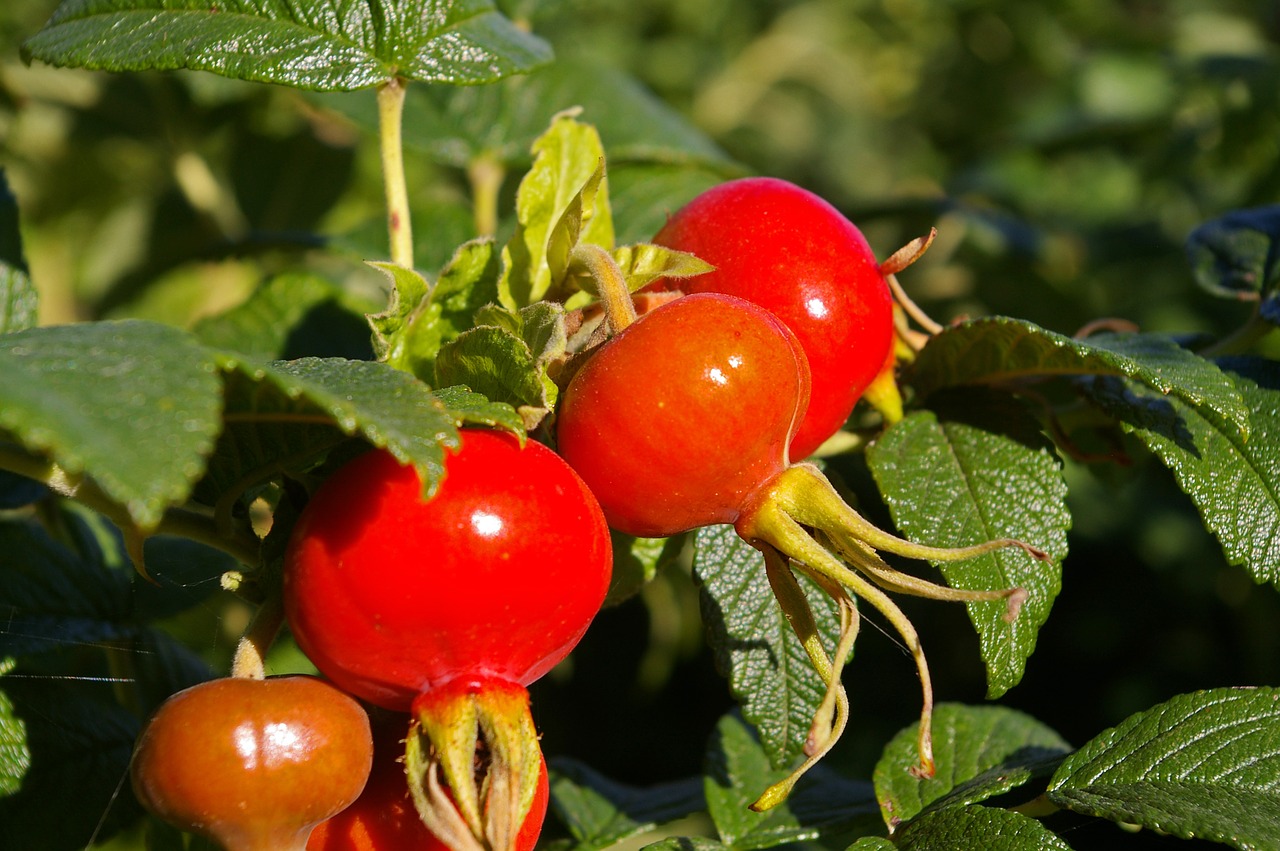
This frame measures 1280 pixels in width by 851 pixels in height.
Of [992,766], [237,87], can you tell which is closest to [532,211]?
[992,766]

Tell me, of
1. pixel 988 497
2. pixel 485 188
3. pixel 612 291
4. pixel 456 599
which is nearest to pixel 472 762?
pixel 456 599

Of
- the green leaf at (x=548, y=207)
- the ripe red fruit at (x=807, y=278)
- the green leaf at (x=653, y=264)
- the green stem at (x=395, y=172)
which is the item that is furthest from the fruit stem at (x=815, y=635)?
the green stem at (x=395, y=172)

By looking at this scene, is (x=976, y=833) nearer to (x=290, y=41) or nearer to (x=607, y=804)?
(x=607, y=804)

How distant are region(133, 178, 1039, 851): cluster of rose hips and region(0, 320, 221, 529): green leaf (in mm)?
165

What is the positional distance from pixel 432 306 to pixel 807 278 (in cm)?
35

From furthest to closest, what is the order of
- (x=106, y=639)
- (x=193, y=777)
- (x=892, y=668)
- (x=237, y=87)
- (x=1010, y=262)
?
(x=892, y=668)
(x=1010, y=262)
(x=237, y=87)
(x=106, y=639)
(x=193, y=777)

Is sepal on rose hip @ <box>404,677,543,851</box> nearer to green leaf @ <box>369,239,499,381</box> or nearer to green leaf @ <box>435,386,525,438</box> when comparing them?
green leaf @ <box>435,386,525,438</box>

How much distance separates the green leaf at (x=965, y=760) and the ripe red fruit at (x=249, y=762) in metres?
0.56

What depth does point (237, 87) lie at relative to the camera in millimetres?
2475

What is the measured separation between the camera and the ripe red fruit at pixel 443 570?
33.0 inches

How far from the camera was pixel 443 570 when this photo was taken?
83cm

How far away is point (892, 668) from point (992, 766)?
1.99 metres

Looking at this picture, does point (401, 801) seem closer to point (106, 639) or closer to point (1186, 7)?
point (106, 639)

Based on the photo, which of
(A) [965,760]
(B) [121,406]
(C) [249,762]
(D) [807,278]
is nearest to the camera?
(B) [121,406]
